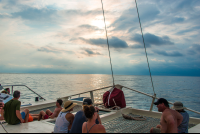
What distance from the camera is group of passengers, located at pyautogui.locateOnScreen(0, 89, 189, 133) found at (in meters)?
2.96

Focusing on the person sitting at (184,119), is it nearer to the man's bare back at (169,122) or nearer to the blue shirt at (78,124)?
the man's bare back at (169,122)

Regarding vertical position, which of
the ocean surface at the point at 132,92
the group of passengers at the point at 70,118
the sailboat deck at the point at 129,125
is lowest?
the ocean surface at the point at 132,92

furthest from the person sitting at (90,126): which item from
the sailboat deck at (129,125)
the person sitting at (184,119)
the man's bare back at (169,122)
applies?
the person sitting at (184,119)

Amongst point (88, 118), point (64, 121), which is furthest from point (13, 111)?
point (88, 118)

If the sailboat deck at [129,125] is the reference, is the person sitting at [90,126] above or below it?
above

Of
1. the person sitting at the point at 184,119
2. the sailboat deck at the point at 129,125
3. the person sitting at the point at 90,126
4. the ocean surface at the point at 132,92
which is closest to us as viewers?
the person sitting at the point at 90,126

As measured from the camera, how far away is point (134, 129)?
15.3 feet

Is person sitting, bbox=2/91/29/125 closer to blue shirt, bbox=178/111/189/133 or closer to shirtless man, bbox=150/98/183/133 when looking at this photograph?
shirtless man, bbox=150/98/183/133

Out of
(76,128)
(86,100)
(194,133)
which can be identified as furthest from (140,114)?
(76,128)

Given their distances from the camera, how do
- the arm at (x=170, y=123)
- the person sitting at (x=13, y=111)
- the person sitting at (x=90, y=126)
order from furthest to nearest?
the person sitting at (x=13, y=111) → the arm at (x=170, y=123) → the person sitting at (x=90, y=126)

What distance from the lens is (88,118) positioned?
2.97m

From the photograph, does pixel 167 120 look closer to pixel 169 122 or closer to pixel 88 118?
pixel 169 122

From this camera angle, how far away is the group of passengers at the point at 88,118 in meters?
2.96

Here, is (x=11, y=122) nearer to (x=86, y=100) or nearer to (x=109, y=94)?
(x=86, y=100)
